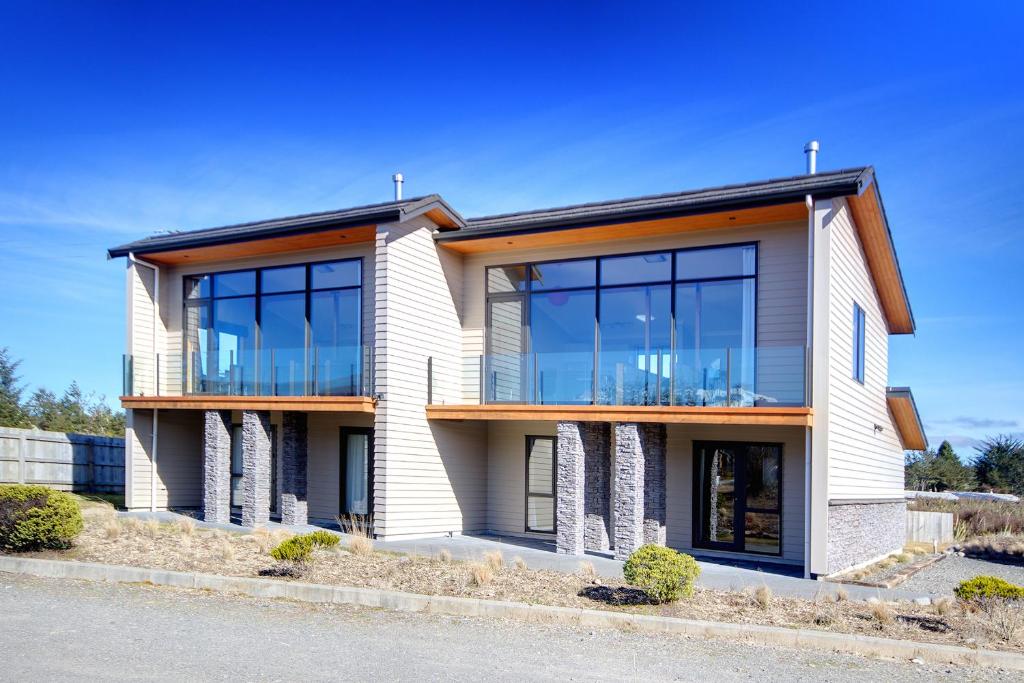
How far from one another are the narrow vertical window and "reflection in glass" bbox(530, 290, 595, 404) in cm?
455

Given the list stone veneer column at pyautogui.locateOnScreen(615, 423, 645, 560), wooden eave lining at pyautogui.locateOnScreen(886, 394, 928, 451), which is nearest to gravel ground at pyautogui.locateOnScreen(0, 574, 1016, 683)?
stone veneer column at pyautogui.locateOnScreen(615, 423, 645, 560)

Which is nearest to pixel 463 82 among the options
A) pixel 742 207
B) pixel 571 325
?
pixel 571 325

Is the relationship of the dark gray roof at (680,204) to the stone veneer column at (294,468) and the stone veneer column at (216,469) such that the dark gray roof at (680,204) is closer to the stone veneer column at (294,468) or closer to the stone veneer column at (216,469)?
the stone veneer column at (294,468)

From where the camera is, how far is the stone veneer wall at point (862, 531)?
1301 cm

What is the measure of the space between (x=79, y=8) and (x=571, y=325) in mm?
11669

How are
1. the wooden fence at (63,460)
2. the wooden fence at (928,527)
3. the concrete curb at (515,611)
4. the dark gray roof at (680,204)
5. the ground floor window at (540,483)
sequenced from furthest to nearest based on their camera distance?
1. the wooden fence at (63,460)
2. the wooden fence at (928,527)
3. the ground floor window at (540,483)
4. the dark gray roof at (680,204)
5. the concrete curb at (515,611)

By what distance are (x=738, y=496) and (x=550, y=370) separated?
386 centimetres

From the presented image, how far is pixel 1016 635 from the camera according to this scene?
7.84 meters

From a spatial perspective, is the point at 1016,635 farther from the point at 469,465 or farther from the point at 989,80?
the point at 989,80

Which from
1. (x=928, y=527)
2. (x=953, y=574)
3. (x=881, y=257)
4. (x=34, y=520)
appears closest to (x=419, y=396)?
(x=34, y=520)

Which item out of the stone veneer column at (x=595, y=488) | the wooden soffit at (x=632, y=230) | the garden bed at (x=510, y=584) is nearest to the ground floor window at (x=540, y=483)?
the stone veneer column at (x=595, y=488)

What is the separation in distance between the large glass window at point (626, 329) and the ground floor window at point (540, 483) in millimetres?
1402

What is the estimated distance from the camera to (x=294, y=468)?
671 inches

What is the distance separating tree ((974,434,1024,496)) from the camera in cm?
3278
